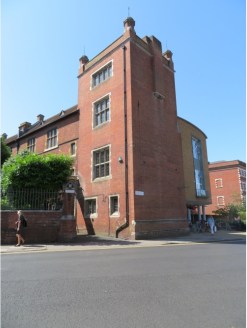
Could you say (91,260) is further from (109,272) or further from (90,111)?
(90,111)

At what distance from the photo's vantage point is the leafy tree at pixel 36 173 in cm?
1750

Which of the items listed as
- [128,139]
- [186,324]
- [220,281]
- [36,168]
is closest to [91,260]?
[220,281]

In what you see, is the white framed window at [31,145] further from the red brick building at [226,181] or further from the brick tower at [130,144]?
the red brick building at [226,181]

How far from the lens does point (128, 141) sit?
2042 cm

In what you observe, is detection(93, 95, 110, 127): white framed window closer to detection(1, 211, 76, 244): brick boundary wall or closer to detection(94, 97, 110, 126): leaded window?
detection(94, 97, 110, 126): leaded window

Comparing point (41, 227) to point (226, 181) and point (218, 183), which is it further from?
point (218, 183)

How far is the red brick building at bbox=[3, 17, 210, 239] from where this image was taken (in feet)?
65.5

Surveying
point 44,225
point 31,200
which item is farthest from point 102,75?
point 44,225

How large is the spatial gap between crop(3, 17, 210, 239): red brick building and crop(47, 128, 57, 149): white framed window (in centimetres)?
124

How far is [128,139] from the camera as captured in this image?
2045 centimetres

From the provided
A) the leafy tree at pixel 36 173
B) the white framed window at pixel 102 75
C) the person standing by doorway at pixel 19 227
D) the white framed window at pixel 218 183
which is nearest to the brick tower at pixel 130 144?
the white framed window at pixel 102 75

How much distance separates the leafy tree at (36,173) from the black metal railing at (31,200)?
552 millimetres

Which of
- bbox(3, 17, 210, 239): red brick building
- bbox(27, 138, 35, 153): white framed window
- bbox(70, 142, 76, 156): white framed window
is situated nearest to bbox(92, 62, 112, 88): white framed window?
bbox(3, 17, 210, 239): red brick building

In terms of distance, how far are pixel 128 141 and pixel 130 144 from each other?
364 millimetres
